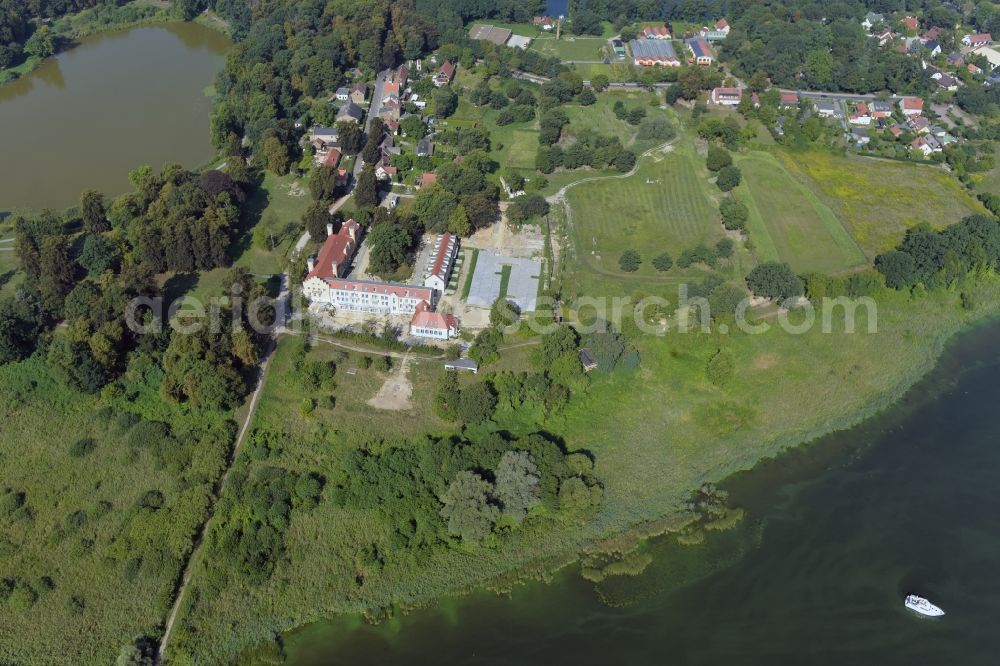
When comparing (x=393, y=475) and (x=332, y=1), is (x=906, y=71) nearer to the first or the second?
(x=332, y=1)

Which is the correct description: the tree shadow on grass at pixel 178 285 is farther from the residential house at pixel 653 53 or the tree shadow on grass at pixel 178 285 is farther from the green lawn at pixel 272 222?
the residential house at pixel 653 53

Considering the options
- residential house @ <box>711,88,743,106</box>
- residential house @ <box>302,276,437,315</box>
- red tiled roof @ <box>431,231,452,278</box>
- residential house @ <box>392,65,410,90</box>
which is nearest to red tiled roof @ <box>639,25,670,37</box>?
residential house @ <box>711,88,743,106</box>

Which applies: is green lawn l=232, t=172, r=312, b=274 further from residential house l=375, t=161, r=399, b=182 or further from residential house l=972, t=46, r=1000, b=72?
residential house l=972, t=46, r=1000, b=72

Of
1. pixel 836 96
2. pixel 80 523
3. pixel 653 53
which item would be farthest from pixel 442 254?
pixel 836 96

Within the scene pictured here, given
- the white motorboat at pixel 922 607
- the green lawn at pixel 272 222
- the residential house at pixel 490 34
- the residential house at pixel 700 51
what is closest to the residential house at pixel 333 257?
the green lawn at pixel 272 222

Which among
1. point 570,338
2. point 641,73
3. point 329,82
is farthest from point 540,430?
point 641,73
